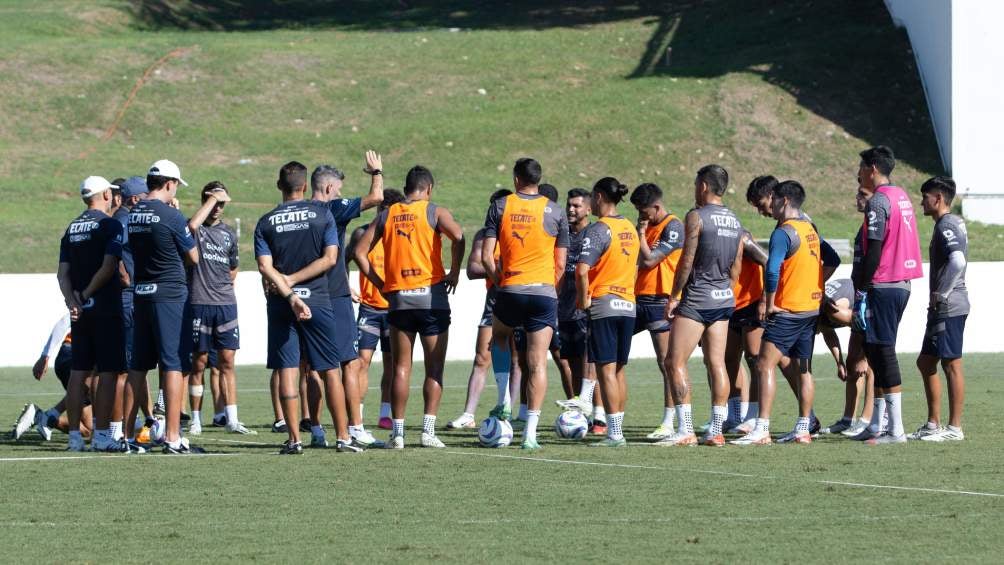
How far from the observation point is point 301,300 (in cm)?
1091

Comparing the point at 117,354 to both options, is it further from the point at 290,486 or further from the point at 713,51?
the point at 713,51

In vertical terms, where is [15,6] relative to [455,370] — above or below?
above

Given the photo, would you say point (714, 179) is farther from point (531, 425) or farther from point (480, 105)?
point (480, 105)

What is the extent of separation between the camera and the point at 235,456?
36.5 ft

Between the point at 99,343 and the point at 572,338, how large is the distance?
4293mm

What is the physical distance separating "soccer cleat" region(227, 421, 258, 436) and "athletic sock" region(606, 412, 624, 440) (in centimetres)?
343

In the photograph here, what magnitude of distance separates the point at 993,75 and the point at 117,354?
90.4 ft

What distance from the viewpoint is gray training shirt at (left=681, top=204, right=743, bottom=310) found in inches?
445

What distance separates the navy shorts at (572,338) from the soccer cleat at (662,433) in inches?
54.3

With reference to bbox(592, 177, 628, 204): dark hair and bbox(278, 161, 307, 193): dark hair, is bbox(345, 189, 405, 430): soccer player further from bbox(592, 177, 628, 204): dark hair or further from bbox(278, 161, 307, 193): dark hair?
bbox(592, 177, 628, 204): dark hair

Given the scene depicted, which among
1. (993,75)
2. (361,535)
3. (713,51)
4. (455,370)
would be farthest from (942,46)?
(361,535)

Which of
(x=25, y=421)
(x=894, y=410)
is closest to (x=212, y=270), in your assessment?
(x=25, y=421)

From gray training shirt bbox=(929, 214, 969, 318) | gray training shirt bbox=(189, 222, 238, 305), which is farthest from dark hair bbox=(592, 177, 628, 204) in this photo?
gray training shirt bbox=(189, 222, 238, 305)

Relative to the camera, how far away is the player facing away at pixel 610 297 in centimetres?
1138
